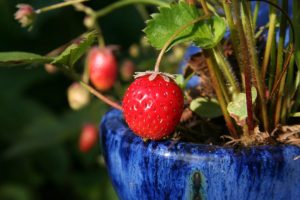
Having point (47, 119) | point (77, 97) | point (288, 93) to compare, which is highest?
point (288, 93)

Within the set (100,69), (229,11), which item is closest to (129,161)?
(229,11)

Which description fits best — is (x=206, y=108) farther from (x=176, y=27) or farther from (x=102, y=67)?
(x=102, y=67)

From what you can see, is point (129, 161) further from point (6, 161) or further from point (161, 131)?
point (6, 161)

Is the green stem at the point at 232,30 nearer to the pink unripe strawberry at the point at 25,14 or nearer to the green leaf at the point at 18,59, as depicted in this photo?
the green leaf at the point at 18,59

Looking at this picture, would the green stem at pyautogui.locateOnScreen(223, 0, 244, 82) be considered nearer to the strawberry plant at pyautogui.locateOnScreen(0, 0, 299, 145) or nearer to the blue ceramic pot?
the strawberry plant at pyautogui.locateOnScreen(0, 0, 299, 145)

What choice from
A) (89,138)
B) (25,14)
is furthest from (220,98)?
(89,138)

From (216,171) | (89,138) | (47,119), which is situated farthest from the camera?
(47,119)

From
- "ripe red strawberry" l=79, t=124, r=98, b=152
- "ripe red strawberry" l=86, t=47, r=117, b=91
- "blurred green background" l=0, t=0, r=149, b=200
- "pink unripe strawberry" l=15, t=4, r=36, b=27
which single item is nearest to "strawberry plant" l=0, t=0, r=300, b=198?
"pink unripe strawberry" l=15, t=4, r=36, b=27
